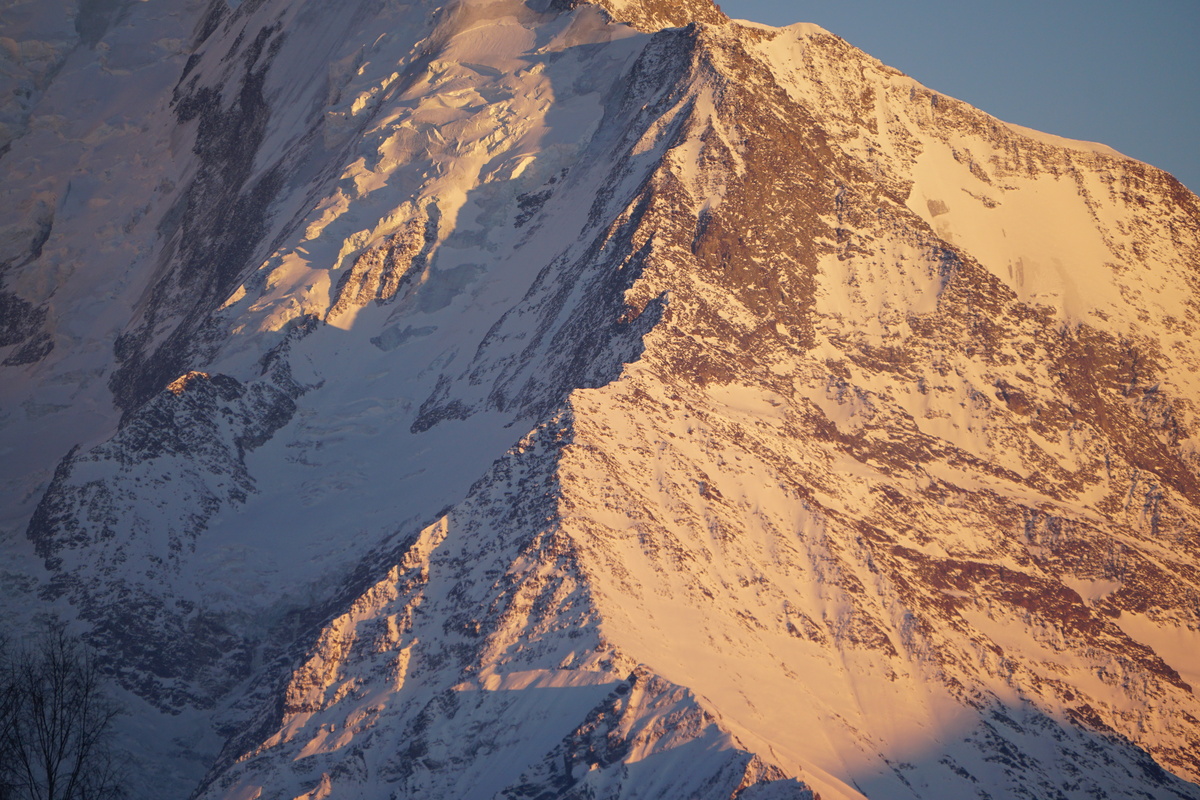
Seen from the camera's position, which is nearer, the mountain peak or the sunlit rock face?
the sunlit rock face

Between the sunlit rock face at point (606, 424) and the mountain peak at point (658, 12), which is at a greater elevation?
the mountain peak at point (658, 12)

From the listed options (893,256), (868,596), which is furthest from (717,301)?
(868,596)

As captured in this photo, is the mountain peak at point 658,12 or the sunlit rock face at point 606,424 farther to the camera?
the mountain peak at point 658,12

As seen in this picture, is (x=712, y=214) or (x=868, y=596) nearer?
(x=868, y=596)

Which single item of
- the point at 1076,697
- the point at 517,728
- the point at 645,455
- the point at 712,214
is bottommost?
the point at 517,728

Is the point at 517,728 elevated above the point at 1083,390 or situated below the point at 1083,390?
below

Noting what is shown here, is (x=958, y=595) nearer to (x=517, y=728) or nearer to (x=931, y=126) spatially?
(x=517, y=728)

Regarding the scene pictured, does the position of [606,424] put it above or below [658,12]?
below

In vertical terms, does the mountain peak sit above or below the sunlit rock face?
above
